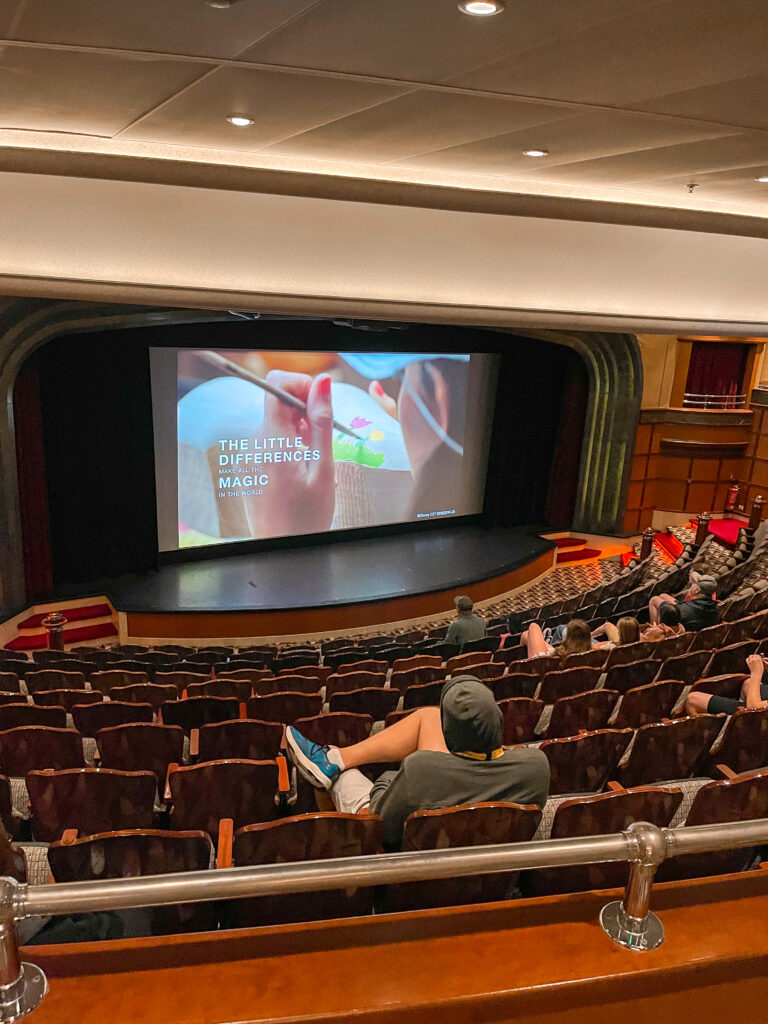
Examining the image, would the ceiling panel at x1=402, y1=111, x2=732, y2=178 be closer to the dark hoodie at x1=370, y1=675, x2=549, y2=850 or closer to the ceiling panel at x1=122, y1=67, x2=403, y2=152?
the ceiling panel at x1=122, y1=67, x2=403, y2=152

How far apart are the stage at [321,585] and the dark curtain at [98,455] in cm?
68

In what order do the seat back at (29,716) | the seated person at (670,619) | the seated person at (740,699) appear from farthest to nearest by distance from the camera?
the seated person at (670,619)
the seat back at (29,716)
the seated person at (740,699)

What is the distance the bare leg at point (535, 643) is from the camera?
6.14 meters

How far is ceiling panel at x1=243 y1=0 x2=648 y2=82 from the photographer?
5.46ft

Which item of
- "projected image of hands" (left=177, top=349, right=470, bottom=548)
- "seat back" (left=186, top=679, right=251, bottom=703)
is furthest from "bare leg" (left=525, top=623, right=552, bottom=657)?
"projected image of hands" (left=177, top=349, right=470, bottom=548)

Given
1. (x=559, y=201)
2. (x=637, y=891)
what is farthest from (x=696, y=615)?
(x=637, y=891)

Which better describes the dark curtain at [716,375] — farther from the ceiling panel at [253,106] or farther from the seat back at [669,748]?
the ceiling panel at [253,106]

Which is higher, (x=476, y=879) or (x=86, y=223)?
(x=86, y=223)

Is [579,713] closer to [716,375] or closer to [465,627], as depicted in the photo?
[465,627]

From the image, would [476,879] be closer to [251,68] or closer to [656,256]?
[251,68]

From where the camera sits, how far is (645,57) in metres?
1.95

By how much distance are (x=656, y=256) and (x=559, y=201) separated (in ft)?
4.12

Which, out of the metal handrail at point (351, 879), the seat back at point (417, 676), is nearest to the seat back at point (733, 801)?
the metal handrail at point (351, 879)

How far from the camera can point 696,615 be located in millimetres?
6391
